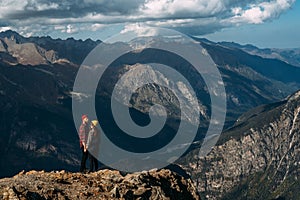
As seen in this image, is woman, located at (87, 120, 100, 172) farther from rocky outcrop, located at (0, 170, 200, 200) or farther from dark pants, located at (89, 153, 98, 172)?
rocky outcrop, located at (0, 170, 200, 200)

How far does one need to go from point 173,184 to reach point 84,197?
12981 mm

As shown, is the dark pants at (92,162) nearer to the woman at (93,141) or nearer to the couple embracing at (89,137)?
the woman at (93,141)

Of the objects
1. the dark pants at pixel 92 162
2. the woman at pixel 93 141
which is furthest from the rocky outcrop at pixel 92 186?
the dark pants at pixel 92 162

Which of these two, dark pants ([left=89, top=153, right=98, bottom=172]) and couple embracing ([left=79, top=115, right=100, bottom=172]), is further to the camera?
dark pants ([left=89, top=153, right=98, bottom=172])

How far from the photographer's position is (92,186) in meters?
38.6

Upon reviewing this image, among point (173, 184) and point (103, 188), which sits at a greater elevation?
point (103, 188)

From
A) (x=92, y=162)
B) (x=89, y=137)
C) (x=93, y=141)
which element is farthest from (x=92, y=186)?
(x=92, y=162)

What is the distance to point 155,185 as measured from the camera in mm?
42219

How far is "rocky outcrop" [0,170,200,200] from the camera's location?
34031 millimetres

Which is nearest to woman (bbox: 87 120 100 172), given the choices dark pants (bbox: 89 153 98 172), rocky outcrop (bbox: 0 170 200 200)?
dark pants (bbox: 89 153 98 172)

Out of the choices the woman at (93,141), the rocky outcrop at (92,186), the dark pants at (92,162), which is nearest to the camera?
the rocky outcrop at (92,186)

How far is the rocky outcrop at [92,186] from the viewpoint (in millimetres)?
34031

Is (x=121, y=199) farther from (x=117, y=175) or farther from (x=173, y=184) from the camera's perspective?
(x=173, y=184)

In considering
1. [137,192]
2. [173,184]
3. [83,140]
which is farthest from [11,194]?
[173,184]
